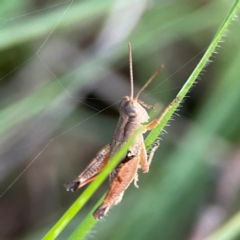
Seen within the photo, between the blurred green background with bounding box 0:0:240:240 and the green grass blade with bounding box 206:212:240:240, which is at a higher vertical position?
the blurred green background with bounding box 0:0:240:240

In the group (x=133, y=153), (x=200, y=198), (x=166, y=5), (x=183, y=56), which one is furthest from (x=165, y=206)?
(x=166, y=5)

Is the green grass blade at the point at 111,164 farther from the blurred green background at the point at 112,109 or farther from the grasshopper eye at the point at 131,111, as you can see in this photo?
Answer: the blurred green background at the point at 112,109

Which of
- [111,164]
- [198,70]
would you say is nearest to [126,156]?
[198,70]

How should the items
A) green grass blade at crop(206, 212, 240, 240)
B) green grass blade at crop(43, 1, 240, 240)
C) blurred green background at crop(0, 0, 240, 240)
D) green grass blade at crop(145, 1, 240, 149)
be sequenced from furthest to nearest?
blurred green background at crop(0, 0, 240, 240), green grass blade at crop(206, 212, 240, 240), green grass blade at crop(145, 1, 240, 149), green grass blade at crop(43, 1, 240, 240)

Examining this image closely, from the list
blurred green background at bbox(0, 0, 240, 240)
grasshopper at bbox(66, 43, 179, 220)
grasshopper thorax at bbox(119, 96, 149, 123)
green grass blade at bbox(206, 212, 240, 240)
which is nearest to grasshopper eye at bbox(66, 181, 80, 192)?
grasshopper at bbox(66, 43, 179, 220)

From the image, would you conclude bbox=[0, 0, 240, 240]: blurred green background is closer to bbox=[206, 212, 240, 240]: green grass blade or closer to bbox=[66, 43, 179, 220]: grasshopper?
bbox=[66, 43, 179, 220]: grasshopper

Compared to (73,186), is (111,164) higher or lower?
higher

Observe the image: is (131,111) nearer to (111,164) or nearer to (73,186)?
(73,186)

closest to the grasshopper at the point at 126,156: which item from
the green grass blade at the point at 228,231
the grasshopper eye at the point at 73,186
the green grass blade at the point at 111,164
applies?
the grasshopper eye at the point at 73,186

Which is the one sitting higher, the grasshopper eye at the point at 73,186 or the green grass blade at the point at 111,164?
the green grass blade at the point at 111,164
